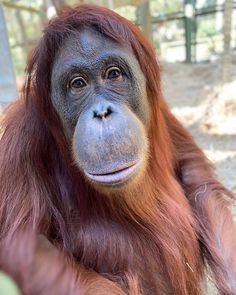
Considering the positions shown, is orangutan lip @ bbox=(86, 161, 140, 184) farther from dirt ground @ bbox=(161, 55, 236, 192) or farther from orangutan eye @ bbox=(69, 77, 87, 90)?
dirt ground @ bbox=(161, 55, 236, 192)

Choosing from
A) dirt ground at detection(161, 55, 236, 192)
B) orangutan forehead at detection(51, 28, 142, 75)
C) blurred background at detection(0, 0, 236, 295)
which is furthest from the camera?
dirt ground at detection(161, 55, 236, 192)

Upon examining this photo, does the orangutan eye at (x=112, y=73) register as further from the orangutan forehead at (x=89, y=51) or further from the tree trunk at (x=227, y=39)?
the tree trunk at (x=227, y=39)

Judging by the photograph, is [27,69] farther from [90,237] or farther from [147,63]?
[90,237]

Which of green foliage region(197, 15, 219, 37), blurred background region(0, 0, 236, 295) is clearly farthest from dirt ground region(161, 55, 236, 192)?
green foliage region(197, 15, 219, 37)

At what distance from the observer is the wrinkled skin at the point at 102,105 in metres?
1.59

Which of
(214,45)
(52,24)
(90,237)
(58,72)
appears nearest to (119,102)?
(58,72)

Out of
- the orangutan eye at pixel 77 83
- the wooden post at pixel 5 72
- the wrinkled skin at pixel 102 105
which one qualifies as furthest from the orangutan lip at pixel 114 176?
the wooden post at pixel 5 72

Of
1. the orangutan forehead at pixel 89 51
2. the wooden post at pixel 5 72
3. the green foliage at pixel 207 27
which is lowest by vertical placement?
the green foliage at pixel 207 27

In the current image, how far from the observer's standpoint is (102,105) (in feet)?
5.32

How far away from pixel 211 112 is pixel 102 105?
3615 millimetres

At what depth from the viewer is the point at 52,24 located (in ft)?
5.84

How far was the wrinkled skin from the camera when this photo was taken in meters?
1.59

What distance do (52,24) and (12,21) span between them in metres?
11.8

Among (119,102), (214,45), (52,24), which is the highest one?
(52,24)
